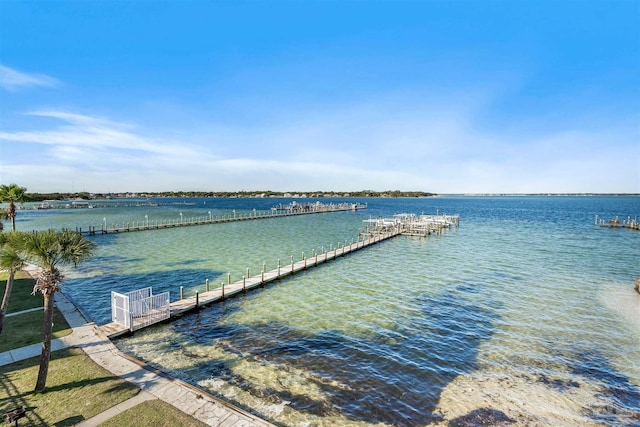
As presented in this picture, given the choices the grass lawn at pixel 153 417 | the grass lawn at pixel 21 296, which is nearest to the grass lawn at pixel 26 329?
the grass lawn at pixel 21 296

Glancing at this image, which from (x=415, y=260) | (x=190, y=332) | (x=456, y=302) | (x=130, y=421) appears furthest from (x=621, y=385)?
(x=415, y=260)

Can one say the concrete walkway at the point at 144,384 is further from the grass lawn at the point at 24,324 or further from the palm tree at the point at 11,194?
the palm tree at the point at 11,194

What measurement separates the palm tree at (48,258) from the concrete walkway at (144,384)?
1976 millimetres

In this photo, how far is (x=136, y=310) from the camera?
15156mm

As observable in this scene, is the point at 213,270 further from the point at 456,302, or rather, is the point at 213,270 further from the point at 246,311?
the point at 456,302

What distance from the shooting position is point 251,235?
51.1 metres

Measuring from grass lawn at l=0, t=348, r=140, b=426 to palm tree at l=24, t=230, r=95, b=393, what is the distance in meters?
0.48

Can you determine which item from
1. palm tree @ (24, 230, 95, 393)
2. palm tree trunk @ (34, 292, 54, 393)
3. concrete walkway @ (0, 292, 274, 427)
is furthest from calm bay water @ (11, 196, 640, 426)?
palm tree @ (24, 230, 95, 393)

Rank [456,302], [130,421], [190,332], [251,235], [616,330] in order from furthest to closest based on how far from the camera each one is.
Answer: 1. [251,235]
2. [456,302]
3. [616,330]
4. [190,332]
5. [130,421]

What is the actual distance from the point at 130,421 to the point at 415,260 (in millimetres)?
29601

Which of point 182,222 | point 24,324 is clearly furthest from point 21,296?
point 182,222

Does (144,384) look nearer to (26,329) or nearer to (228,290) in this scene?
(26,329)

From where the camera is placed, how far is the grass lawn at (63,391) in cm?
805

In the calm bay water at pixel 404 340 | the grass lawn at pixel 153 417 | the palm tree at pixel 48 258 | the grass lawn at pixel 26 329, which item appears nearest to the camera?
the grass lawn at pixel 153 417
